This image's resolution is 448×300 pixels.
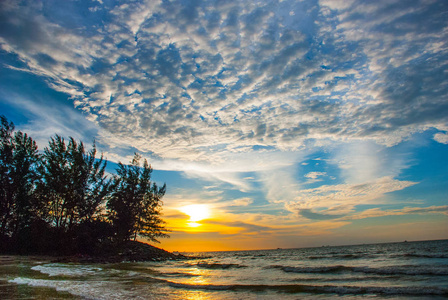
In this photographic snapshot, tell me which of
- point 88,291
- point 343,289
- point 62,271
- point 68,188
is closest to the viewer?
point 88,291

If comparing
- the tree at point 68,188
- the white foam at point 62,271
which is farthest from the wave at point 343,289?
the tree at point 68,188

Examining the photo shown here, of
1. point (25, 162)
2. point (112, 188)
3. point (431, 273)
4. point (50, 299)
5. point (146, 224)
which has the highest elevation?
point (25, 162)

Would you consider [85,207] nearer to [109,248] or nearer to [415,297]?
[109,248]

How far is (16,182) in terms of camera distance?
1168 inches

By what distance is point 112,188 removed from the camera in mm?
32844

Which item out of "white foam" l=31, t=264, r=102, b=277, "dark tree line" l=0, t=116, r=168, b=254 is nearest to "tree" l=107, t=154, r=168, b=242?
"dark tree line" l=0, t=116, r=168, b=254

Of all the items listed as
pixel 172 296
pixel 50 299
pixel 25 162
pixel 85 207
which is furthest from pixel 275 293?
pixel 25 162

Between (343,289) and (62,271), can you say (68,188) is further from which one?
(343,289)

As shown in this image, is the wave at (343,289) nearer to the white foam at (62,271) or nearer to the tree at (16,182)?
the white foam at (62,271)

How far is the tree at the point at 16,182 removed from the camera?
29.0 meters

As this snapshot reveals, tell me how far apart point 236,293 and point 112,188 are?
93.5 feet

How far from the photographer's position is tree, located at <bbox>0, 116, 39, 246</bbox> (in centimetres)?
2898

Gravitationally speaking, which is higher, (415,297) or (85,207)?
(85,207)

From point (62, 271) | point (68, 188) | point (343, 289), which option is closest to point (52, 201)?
point (68, 188)
